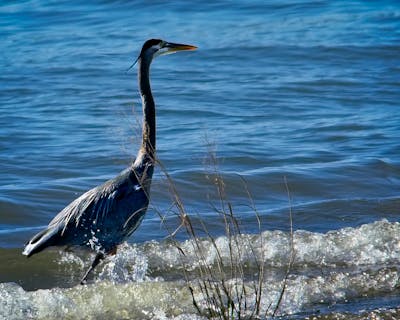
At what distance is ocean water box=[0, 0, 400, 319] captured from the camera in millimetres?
6875

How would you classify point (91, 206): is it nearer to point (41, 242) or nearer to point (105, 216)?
point (105, 216)

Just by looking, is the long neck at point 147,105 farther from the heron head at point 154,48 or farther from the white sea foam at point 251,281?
the white sea foam at point 251,281

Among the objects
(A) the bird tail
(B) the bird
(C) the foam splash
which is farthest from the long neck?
(A) the bird tail

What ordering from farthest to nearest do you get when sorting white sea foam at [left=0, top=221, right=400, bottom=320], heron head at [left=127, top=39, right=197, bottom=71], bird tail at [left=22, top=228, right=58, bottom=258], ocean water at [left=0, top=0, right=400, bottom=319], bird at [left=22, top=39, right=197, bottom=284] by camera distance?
heron head at [left=127, top=39, right=197, bottom=71] → bird at [left=22, top=39, right=197, bottom=284] → bird tail at [left=22, top=228, right=58, bottom=258] → ocean water at [left=0, top=0, right=400, bottom=319] → white sea foam at [left=0, top=221, right=400, bottom=320]

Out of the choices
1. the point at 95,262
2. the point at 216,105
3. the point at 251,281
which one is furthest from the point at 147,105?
the point at 216,105

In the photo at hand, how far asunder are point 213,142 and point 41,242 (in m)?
2.00

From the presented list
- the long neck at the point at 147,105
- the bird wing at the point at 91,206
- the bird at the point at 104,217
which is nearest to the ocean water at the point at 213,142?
the long neck at the point at 147,105

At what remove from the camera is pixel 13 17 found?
63.0 ft

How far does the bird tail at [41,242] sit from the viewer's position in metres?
7.12

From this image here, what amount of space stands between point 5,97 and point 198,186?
194 inches

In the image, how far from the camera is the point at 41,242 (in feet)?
23.5

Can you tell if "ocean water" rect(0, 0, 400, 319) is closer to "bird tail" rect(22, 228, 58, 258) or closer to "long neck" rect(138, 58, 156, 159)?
"long neck" rect(138, 58, 156, 159)

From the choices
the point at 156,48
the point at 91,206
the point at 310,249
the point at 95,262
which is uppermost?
the point at 156,48

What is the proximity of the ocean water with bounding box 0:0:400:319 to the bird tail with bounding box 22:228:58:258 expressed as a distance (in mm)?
310
